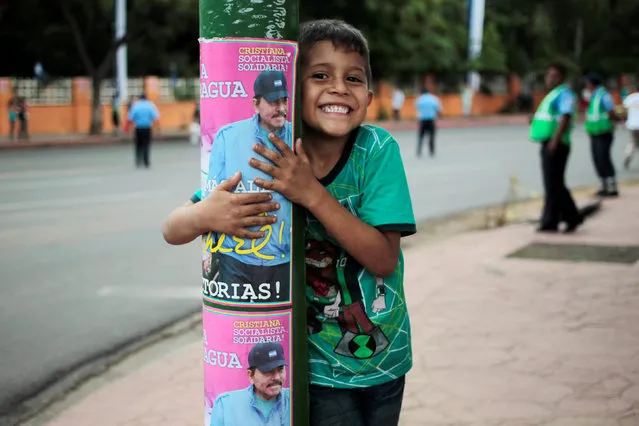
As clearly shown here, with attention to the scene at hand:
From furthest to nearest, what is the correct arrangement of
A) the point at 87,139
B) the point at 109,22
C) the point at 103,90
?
the point at 103,90, the point at 109,22, the point at 87,139

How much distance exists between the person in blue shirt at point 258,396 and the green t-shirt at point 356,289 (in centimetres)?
22

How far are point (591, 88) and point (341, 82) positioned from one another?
12.2 metres

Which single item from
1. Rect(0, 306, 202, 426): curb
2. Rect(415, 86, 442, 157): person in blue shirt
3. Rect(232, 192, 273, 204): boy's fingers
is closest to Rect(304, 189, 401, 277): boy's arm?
Rect(232, 192, 273, 204): boy's fingers

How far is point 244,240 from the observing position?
205cm

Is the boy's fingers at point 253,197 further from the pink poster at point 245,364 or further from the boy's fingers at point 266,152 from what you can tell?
the pink poster at point 245,364

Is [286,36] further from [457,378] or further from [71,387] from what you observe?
[71,387]

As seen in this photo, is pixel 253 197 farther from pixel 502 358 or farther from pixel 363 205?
pixel 502 358

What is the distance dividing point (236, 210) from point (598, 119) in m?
12.2

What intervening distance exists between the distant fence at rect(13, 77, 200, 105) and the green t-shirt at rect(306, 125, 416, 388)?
2797cm

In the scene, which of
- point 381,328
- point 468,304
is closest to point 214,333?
point 381,328

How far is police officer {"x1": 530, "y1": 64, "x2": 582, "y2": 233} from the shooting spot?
9250mm

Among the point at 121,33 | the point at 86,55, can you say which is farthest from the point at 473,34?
the point at 86,55

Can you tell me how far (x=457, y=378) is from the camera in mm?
4852

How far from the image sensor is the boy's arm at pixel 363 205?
2033 mm
